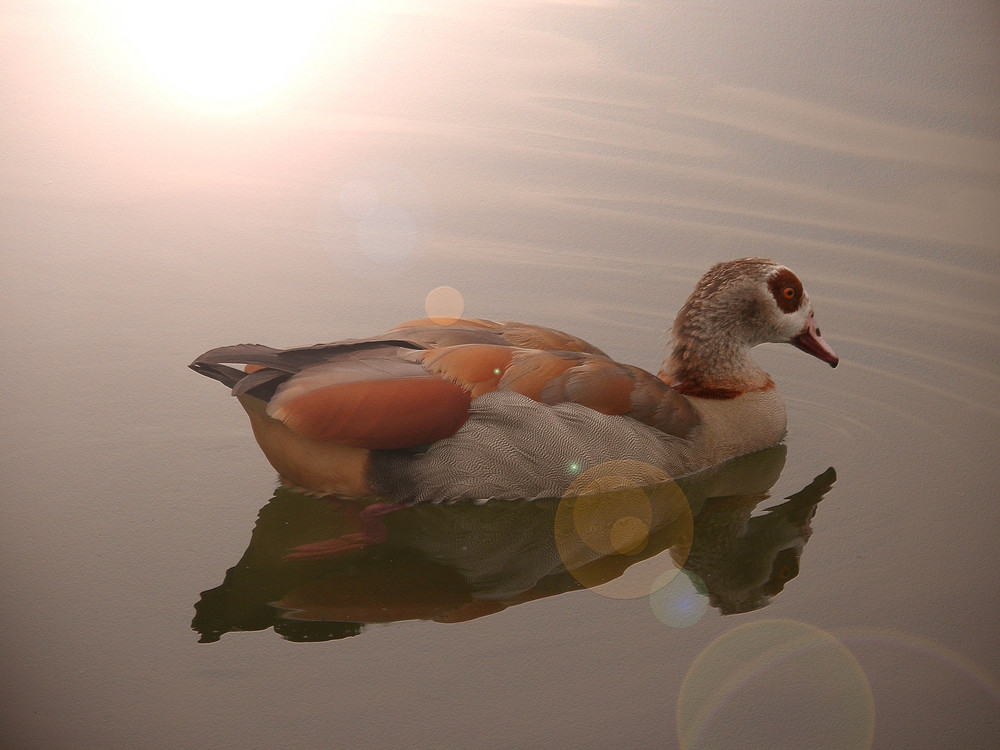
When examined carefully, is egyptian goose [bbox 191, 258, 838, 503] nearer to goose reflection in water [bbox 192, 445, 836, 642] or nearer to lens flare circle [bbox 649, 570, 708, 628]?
goose reflection in water [bbox 192, 445, 836, 642]

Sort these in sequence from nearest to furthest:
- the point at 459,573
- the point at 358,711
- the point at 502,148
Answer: the point at 358,711, the point at 459,573, the point at 502,148

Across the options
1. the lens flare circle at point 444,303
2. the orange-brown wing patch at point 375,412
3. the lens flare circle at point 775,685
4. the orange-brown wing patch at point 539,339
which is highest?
the orange-brown wing patch at point 539,339

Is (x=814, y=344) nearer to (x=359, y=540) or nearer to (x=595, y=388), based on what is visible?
(x=595, y=388)

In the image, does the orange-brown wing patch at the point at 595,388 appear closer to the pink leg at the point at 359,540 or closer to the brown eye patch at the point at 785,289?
the pink leg at the point at 359,540

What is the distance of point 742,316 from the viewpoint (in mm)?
3910

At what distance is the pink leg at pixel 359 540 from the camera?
3.25m

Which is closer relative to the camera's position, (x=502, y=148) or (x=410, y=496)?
(x=410, y=496)

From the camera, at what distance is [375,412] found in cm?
325

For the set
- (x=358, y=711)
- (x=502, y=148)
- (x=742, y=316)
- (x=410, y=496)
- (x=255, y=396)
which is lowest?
(x=358, y=711)

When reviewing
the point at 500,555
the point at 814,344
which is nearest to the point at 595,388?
the point at 500,555

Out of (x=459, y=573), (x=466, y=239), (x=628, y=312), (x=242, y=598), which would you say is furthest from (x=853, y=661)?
(x=466, y=239)

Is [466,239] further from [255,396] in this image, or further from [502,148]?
[255,396]

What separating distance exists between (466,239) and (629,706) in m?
2.67

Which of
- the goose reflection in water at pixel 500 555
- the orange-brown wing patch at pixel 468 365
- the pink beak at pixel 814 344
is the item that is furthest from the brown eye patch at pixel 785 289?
the orange-brown wing patch at pixel 468 365
